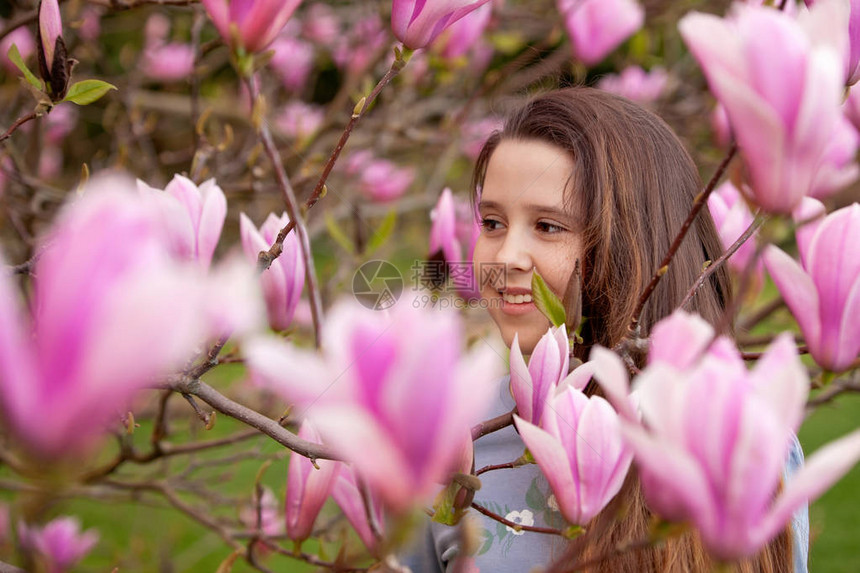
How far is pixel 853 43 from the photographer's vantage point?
574 mm

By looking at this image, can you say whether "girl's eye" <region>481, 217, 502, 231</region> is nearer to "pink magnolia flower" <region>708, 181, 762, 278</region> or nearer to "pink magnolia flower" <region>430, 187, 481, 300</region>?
"pink magnolia flower" <region>430, 187, 481, 300</region>

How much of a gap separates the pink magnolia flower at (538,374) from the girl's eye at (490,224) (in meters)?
0.33

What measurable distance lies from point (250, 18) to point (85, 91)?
243 millimetres

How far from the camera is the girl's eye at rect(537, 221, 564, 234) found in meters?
0.84

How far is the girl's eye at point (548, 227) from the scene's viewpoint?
2.75ft

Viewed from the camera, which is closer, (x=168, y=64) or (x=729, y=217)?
(x=729, y=217)

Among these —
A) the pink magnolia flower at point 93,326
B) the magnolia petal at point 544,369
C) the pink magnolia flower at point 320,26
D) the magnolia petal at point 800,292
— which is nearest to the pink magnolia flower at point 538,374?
the magnolia petal at point 544,369

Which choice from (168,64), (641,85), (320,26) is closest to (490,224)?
(641,85)

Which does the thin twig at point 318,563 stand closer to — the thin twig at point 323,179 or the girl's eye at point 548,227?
the thin twig at point 323,179

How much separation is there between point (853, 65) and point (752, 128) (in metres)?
0.31

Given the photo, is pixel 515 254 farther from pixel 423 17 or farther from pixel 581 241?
pixel 423 17

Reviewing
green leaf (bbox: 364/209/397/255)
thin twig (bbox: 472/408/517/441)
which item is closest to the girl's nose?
green leaf (bbox: 364/209/397/255)

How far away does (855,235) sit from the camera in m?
0.50

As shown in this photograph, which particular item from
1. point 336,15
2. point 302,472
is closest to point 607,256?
point 302,472
